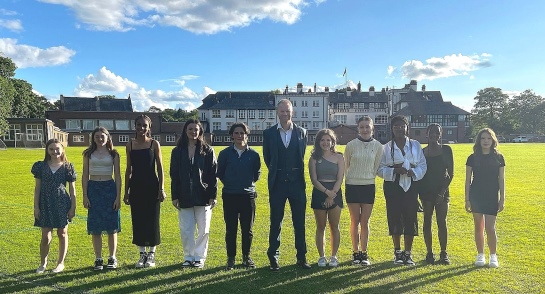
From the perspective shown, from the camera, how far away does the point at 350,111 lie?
283ft

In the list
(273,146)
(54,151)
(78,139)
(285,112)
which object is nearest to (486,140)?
(285,112)

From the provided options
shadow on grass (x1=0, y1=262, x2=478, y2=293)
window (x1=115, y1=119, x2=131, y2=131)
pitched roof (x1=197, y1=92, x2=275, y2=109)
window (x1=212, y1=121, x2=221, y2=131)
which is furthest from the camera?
pitched roof (x1=197, y1=92, x2=275, y2=109)

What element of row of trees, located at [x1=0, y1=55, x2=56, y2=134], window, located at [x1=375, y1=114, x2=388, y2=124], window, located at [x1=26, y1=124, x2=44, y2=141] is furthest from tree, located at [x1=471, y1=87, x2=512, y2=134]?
row of trees, located at [x1=0, y1=55, x2=56, y2=134]

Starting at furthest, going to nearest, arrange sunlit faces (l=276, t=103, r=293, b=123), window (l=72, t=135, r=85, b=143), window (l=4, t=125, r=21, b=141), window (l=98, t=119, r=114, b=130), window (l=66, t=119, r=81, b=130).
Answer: window (l=98, t=119, r=114, b=130) < window (l=66, t=119, r=81, b=130) < window (l=72, t=135, r=85, b=143) < window (l=4, t=125, r=21, b=141) < sunlit faces (l=276, t=103, r=293, b=123)

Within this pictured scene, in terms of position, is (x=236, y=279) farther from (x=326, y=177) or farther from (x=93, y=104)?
(x=93, y=104)

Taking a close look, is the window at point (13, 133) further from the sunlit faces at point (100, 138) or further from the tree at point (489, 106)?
the tree at point (489, 106)

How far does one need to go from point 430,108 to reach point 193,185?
81428mm

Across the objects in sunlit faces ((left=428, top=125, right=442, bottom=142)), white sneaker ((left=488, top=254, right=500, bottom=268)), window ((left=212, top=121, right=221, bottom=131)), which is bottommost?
white sneaker ((left=488, top=254, right=500, bottom=268))

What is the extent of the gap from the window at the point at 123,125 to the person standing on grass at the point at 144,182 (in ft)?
224

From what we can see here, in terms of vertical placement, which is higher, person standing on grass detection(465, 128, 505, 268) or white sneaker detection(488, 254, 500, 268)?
person standing on grass detection(465, 128, 505, 268)

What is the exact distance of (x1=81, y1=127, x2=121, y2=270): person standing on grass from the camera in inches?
218

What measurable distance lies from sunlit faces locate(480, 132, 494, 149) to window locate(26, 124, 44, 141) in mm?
54778

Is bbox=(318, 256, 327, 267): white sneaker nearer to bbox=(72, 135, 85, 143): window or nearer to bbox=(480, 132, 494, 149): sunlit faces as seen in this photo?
bbox=(480, 132, 494, 149): sunlit faces

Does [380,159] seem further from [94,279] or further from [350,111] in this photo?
[350,111]
